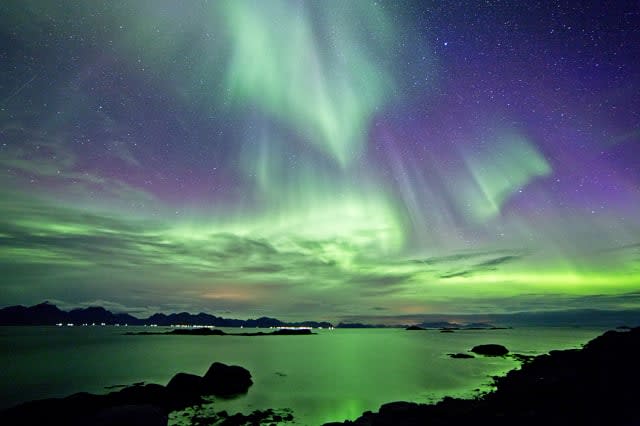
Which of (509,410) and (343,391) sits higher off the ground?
(509,410)

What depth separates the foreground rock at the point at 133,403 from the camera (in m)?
17.7

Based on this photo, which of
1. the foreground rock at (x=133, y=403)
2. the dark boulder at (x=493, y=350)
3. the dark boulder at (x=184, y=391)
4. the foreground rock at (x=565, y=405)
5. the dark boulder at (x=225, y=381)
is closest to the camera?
the foreground rock at (x=565, y=405)

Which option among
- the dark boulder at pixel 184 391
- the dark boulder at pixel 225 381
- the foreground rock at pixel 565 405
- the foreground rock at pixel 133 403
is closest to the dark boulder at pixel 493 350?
the foreground rock at pixel 565 405

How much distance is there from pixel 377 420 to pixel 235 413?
492 inches

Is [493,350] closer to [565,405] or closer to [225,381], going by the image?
[225,381]

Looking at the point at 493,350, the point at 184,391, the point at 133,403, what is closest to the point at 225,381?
the point at 184,391

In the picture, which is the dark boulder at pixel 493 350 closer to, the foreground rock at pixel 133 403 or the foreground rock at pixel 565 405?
the foreground rock at pixel 565 405

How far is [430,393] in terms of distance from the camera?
36.4 meters

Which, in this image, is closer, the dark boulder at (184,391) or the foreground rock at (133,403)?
the foreground rock at (133,403)

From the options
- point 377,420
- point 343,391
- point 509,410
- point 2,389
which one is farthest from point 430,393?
point 2,389

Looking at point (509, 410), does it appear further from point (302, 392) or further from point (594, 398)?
point (302, 392)

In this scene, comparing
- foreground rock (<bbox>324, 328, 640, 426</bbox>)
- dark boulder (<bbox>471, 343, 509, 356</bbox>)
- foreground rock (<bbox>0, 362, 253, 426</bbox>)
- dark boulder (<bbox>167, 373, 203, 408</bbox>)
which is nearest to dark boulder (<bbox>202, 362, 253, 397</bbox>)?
foreground rock (<bbox>0, 362, 253, 426</bbox>)

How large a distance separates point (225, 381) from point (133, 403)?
10.8 metres

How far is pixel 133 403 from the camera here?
26.0 metres
